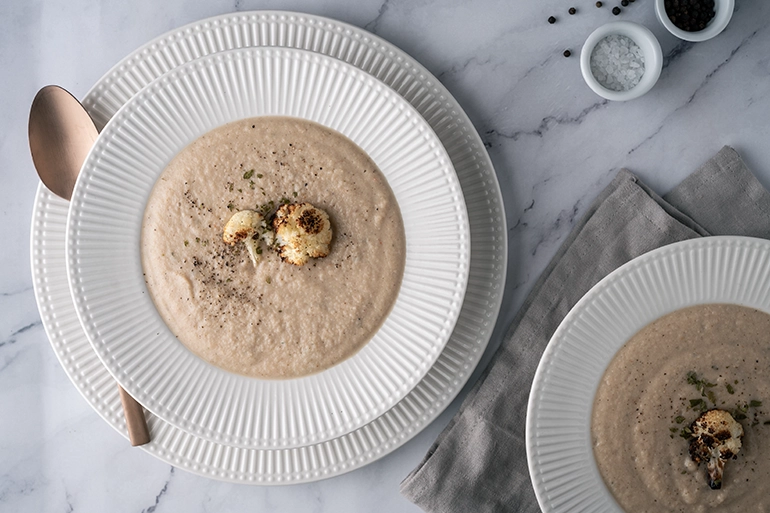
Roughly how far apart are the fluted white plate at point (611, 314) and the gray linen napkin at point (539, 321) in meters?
0.26

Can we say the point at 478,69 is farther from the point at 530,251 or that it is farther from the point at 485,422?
the point at 485,422

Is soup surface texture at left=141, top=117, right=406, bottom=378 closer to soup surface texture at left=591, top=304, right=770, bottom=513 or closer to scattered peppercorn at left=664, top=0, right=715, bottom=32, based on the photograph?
soup surface texture at left=591, top=304, right=770, bottom=513

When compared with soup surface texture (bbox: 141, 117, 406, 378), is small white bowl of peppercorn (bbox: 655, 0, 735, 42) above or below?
above

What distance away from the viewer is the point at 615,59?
2.49 metres

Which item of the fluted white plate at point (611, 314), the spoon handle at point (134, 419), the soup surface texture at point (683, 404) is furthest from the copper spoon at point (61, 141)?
the soup surface texture at point (683, 404)

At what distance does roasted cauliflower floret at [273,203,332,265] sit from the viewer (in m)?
2.18

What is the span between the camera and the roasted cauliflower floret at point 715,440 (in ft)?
7.08

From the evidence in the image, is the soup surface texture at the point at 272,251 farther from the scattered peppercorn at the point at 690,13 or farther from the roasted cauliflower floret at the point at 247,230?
the scattered peppercorn at the point at 690,13

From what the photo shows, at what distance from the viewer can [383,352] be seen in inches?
90.4

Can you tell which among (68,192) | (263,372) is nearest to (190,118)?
(68,192)

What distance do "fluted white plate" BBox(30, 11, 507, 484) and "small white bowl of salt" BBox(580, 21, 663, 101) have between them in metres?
0.59

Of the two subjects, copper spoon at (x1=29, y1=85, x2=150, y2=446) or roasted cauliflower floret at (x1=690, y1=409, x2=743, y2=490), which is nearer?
roasted cauliflower floret at (x1=690, y1=409, x2=743, y2=490)

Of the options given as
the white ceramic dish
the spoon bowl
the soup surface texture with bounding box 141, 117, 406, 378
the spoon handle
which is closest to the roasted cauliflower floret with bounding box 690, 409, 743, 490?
the white ceramic dish

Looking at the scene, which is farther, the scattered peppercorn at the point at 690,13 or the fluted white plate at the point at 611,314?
the scattered peppercorn at the point at 690,13
